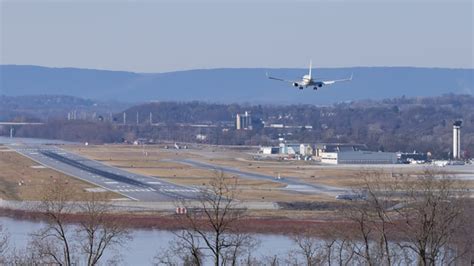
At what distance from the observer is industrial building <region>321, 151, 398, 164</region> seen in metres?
85.1

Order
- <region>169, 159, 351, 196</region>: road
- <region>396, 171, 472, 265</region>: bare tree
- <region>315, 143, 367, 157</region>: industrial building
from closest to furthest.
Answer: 1. <region>396, 171, 472, 265</region>: bare tree
2. <region>169, 159, 351, 196</region>: road
3. <region>315, 143, 367, 157</region>: industrial building

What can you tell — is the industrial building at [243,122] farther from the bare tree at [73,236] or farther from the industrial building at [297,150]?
the bare tree at [73,236]

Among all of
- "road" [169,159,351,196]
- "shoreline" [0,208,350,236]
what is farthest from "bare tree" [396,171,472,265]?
"road" [169,159,351,196]

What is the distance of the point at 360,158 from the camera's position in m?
86.3

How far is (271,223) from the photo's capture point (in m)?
44.9

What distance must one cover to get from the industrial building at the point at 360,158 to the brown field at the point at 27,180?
63.9 feet

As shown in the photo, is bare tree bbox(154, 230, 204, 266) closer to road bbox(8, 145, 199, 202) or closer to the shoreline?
the shoreline

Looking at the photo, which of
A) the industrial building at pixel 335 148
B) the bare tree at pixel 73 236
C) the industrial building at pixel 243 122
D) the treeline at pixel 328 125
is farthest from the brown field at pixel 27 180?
the industrial building at pixel 243 122

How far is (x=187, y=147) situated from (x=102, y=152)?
678 inches

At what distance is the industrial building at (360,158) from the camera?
8506 cm

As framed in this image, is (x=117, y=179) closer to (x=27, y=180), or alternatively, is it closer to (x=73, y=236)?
(x=27, y=180)

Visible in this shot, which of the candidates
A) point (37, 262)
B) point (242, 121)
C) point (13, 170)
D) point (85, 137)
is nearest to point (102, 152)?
point (13, 170)

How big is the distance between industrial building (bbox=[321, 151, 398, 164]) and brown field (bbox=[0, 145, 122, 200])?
19483mm

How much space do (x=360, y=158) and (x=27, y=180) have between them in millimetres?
28958
